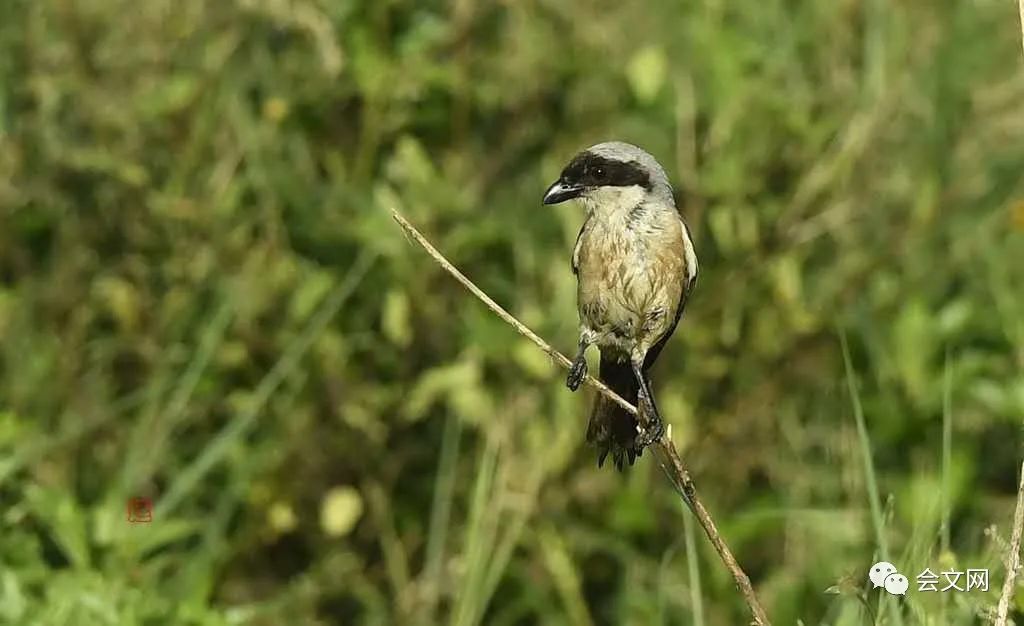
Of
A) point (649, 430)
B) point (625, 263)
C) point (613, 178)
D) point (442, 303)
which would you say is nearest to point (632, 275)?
point (625, 263)

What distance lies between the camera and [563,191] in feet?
9.00

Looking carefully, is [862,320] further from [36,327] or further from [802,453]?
[36,327]

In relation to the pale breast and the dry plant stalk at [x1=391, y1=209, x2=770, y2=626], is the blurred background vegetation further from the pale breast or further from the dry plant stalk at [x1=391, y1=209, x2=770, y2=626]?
the dry plant stalk at [x1=391, y1=209, x2=770, y2=626]

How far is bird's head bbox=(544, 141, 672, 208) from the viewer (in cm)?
276

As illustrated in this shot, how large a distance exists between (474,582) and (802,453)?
5.25 feet

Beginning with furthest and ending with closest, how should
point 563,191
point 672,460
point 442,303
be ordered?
1. point 442,303
2. point 563,191
3. point 672,460

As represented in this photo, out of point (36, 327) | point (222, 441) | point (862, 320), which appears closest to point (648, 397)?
point (222, 441)

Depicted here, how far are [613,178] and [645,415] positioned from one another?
1.25 ft

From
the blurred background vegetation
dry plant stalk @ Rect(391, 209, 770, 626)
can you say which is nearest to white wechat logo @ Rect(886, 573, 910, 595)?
dry plant stalk @ Rect(391, 209, 770, 626)

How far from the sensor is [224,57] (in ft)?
16.0

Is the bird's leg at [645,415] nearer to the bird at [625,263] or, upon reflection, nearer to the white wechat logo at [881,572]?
the bird at [625,263]

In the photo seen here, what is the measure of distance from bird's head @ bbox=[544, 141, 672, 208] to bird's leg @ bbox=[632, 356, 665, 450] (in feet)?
0.89

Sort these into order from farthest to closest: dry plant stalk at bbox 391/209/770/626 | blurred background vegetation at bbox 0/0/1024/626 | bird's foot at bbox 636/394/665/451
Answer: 1. blurred background vegetation at bbox 0/0/1024/626
2. bird's foot at bbox 636/394/665/451
3. dry plant stalk at bbox 391/209/770/626

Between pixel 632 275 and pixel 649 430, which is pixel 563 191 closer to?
pixel 632 275
